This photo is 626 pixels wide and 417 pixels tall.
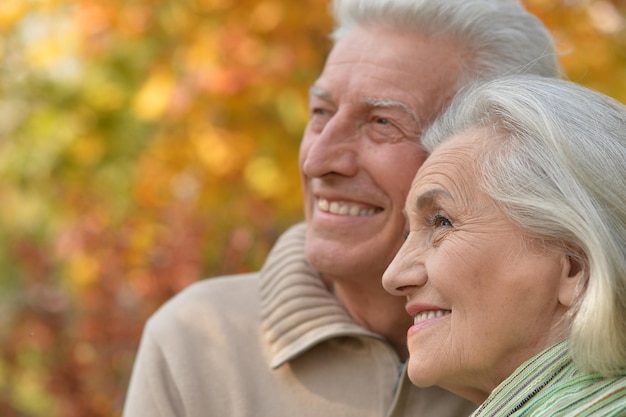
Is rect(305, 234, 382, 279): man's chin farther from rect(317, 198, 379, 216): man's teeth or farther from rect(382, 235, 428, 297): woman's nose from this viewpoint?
rect(382, 235, 428, 297): woman's nose

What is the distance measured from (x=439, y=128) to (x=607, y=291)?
72 centimetres

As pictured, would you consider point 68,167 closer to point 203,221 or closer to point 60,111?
point 60,111

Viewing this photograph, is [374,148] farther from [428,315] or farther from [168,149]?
[168,149]

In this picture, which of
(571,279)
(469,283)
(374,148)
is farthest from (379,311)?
(571,279)

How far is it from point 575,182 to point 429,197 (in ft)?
1.22

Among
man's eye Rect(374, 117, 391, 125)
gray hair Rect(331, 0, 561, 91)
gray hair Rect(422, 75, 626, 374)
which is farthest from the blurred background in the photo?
gray hair Rect(422, 75, 626, 374)

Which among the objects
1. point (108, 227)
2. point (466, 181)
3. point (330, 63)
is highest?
point (330, 63)

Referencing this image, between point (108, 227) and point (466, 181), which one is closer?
point (466, 181)

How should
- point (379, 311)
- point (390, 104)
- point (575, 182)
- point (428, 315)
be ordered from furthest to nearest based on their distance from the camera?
1. point (379, 311)
2. point (390, 104)
3. point (428, 315)
4. point (575, 182)

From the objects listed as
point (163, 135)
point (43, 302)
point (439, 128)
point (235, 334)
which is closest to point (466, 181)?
point (439, 128)

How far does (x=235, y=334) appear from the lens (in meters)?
3.03

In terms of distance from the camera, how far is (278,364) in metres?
2.89

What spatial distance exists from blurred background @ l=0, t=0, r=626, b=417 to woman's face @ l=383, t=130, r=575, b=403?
2.36 meters

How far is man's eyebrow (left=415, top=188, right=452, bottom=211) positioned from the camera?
235 centimetres
